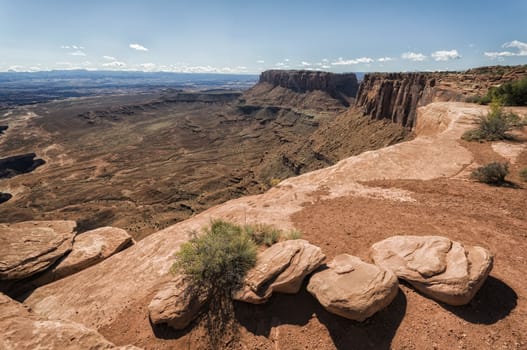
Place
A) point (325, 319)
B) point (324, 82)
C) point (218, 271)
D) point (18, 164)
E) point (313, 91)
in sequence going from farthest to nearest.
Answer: point (313, 91) → point (324, 82) → point (18, 164) → point (218, 271) → point (325, 319)

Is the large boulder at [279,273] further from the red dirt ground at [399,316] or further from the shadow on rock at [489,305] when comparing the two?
the shadow on rock at [489,305]

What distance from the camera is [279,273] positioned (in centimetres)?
536

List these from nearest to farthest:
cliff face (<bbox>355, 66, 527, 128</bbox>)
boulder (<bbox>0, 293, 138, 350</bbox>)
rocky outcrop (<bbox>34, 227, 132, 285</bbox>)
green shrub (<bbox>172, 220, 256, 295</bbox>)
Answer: boulder (<bbox>0, 293, 138, 350</bbox>), green shrub (<bbox>172, 220, 256, 295</bbox>), rocky outcrop (<bbox>34, 227, 132, 285</bbox>), cliff face (<bbox>355, 66, 527, 128</bbox>)

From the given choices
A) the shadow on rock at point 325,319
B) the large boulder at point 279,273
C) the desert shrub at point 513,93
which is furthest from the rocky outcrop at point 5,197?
the desert shrub at point 513,93

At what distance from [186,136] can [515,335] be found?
92973 millimetres

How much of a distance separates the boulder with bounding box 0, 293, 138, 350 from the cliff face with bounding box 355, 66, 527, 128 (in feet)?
99.1

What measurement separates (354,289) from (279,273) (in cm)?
148

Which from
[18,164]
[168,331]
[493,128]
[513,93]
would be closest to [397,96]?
[513,93]

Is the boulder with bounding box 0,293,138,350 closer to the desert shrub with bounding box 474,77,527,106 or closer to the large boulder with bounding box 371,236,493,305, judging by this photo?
the large boulder with bounding box 371,236,493,305

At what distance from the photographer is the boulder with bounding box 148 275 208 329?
206 inches

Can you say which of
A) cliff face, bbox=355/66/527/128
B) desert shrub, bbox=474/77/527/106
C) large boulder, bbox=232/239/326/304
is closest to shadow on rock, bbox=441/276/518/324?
large boulder, bbox=232/239/326/304

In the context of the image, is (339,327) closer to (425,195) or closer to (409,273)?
(409,273)

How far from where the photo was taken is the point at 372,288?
15.7 feet

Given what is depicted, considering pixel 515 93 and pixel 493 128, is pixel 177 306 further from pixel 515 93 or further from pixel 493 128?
pixel 515 93
